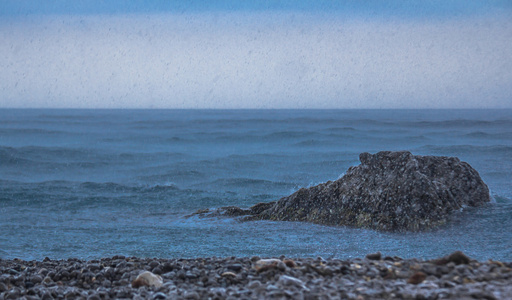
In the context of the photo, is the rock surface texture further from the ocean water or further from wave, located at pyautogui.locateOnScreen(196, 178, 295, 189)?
wave, located at pyautogui.locateOnScreen(196, 178, 295, 189)

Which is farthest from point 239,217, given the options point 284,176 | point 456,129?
point 456,129

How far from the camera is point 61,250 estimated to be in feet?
27.4

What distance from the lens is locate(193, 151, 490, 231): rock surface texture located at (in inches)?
328

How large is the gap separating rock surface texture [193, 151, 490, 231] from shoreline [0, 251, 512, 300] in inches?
170

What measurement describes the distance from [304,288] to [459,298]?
96 cm

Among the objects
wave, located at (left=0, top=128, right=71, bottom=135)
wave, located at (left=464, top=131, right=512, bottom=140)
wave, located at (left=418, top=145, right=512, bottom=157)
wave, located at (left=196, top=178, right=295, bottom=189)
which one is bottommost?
wave, located at (left=0, top=128, right=71, bottom=135)

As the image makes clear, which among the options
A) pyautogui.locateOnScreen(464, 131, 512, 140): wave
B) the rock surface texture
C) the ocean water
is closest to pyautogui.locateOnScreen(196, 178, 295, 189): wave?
the ocean water

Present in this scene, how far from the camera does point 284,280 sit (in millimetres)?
3473

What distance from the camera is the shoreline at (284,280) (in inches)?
124

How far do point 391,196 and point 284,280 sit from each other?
5.48 meters

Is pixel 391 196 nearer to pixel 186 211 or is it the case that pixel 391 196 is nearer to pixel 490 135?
pixel 186 211

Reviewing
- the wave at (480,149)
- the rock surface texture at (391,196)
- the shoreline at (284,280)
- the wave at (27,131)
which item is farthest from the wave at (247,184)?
the wave at (27,131)

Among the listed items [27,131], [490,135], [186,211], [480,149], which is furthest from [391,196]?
[27,131]

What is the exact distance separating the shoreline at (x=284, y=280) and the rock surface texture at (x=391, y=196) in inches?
170
